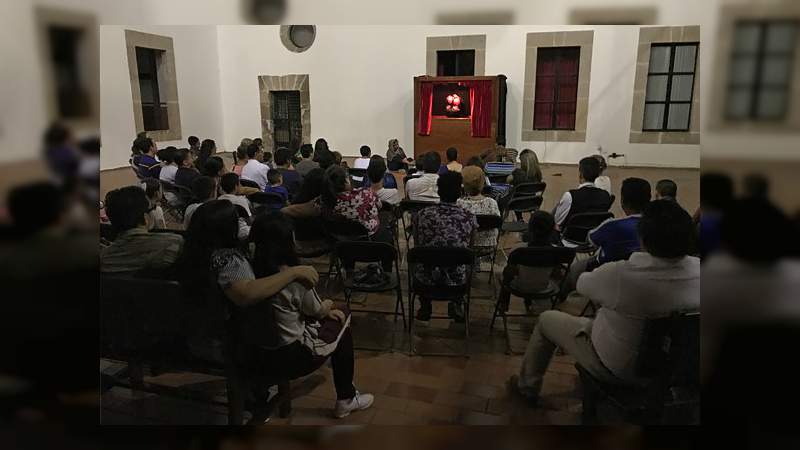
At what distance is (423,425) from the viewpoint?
1.78 meters

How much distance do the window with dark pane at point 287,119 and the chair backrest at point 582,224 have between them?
1.73 m

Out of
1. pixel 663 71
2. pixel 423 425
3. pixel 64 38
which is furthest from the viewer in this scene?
pixel 663 71

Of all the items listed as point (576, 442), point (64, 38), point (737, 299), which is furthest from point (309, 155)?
point (737, 299)

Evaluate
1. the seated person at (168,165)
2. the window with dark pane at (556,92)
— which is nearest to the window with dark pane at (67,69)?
the seated person at (168,165)

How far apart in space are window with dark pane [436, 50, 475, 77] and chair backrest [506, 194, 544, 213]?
3409 millimetres

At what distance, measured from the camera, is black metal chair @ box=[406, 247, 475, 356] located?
6.98 feet

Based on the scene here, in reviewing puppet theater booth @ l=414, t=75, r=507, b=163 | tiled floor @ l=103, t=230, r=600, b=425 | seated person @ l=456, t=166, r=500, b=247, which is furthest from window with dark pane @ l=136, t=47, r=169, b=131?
puppet theater booth @ l=414, t=75, r=507, b=163

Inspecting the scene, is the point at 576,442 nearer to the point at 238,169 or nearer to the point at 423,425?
the point at 423,425

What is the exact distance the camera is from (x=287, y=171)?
317cm

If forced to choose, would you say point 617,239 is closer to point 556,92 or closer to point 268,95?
point 268,95

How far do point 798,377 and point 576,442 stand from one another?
0.68 metres

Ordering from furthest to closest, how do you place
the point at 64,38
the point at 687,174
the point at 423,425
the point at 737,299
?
the point at 687,174 < the point at 423,425 < the point at 64,38 < the point at 737,299

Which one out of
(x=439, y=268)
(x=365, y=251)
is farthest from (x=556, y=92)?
(x=365, y=251)

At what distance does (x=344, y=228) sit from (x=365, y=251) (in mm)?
497
